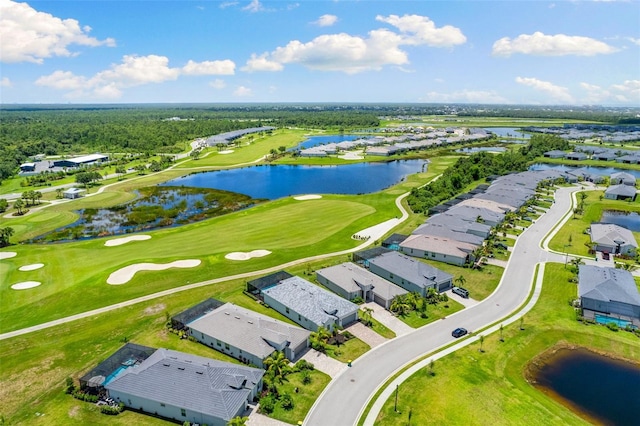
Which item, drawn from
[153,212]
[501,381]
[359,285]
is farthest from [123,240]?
[501,381]

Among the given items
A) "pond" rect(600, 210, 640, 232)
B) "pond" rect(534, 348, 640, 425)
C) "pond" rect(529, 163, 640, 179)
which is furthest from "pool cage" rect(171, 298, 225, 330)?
"pond" rect(529, 163, 640, 179)

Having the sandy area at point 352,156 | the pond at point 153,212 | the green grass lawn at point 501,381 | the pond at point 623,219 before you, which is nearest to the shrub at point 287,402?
the green grass lawn at point 501,381

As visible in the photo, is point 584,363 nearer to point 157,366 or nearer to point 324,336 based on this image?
point 324,336

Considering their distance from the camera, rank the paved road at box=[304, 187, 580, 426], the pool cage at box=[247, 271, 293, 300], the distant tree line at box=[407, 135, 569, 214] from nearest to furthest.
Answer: the paved road at box=[304, 187, 580, 426] < the pool cage at box=[247, 271, 293, 300] < the distant tree line at box=[407, 135, 569, 214]

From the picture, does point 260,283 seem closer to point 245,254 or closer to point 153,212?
point 245,254

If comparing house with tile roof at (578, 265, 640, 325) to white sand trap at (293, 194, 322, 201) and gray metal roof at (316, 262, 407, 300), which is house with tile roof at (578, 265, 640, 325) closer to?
gray metal roof at (316, 262, 407, 300)

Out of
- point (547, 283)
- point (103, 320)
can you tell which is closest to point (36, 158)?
point (103, 320)
